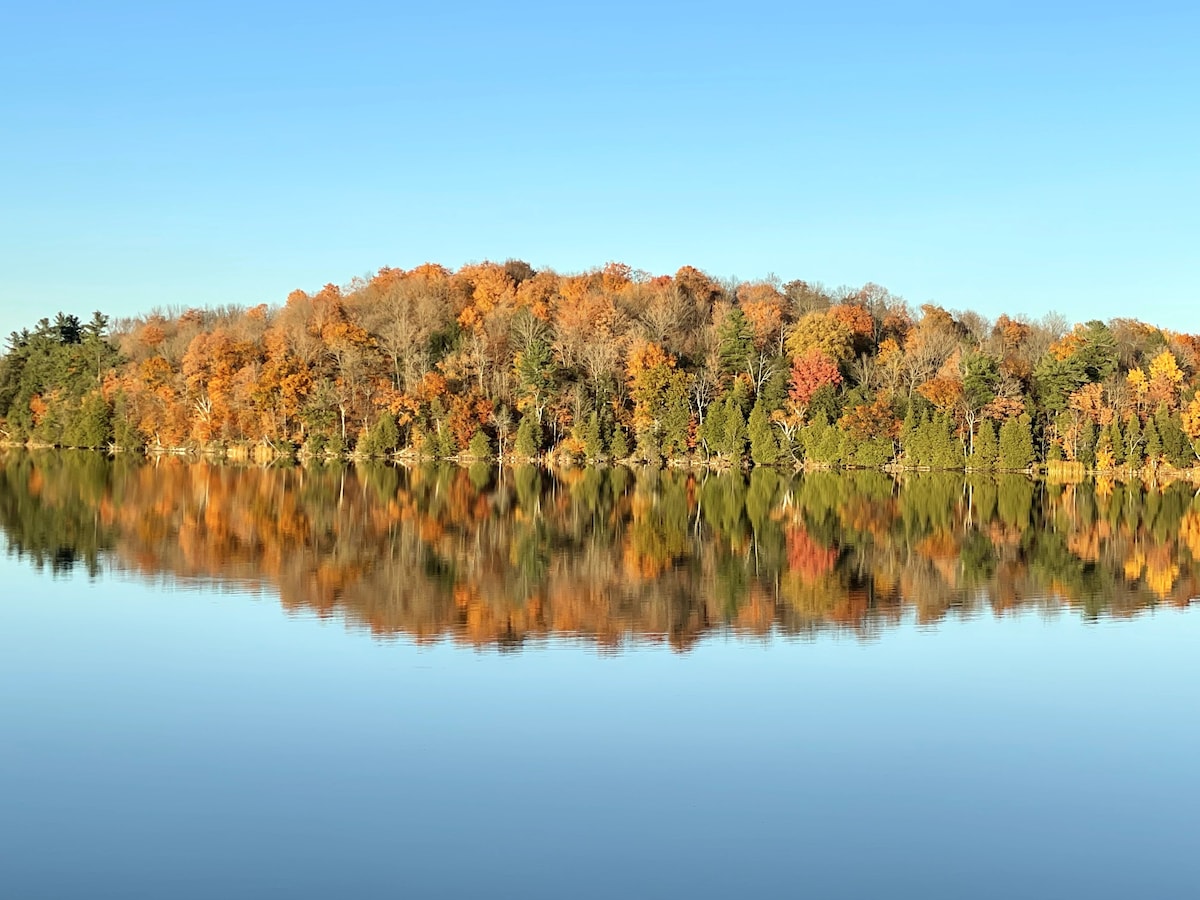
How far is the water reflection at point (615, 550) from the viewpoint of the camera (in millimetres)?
21469

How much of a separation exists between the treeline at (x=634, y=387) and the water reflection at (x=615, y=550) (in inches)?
884

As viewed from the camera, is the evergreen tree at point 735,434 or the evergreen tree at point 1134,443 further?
the evergreen tree at point 735,434

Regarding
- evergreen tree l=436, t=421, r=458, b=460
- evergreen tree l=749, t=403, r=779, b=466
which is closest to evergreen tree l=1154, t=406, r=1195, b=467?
evergreen tree l=749, t=403, r=779, b=466

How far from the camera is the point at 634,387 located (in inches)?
3214

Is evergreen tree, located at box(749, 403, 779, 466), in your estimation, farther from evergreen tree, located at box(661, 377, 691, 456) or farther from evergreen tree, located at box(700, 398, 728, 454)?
evergreen tree, located at box(661, 377, 691, 456)

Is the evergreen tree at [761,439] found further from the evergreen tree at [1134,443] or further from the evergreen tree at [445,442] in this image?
the evergreen tree at [1134,443]

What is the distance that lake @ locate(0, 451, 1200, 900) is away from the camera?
10000 millimetres

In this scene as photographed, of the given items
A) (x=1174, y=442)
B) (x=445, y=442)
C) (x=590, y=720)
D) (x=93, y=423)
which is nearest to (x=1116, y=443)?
(x=1174, y=442)

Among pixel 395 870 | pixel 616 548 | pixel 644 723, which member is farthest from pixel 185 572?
pixel 395 870

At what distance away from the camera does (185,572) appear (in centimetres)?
2547

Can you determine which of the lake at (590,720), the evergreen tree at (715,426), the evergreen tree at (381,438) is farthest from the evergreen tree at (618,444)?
the lake at (590,720)

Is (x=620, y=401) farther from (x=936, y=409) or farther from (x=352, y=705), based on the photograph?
(x=352, y=705)

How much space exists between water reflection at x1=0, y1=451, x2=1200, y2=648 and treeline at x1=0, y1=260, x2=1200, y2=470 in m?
22.5

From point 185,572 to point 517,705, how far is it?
13026 millimetres
